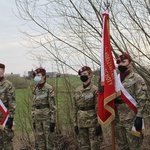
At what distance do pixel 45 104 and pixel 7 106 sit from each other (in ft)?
2.72

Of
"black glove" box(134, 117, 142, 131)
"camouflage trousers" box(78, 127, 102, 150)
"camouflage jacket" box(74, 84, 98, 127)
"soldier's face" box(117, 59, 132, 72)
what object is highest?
"soldier's face" box(117, 59, 132, 72)

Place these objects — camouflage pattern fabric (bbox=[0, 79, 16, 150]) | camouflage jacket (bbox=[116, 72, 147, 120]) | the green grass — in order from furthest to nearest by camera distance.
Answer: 1. the green grass
2. camouflage pattern fabric (bbox=[0, 79, 16, 150])
3. camouflage jacket (bbox=[116, 72, 147, 120])

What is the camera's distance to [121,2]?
751cm

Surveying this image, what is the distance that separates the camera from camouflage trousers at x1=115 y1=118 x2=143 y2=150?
551 centimetres

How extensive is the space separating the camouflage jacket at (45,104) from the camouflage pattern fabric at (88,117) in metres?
0.89

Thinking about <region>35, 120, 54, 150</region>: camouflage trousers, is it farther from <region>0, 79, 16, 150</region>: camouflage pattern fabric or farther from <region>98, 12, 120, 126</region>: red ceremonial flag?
<region>98, 12, 120, 126</region>: red ceremonial flag

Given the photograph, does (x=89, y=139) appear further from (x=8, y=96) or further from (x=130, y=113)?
(x=8, y=96)

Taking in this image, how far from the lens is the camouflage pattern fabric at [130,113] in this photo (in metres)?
5.46

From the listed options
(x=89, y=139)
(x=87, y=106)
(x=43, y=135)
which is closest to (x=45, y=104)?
(x=43, y=135)

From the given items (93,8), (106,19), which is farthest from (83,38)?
(106,19)

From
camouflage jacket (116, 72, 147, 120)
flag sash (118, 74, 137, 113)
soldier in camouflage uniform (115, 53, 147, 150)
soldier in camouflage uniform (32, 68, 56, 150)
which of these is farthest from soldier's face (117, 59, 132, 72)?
soldier in camouflage uniform (32, 68, 56, 150)

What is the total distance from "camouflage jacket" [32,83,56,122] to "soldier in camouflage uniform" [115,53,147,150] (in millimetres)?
1818

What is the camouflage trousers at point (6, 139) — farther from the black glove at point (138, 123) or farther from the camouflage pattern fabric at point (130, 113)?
the black glove at point (138, 123)

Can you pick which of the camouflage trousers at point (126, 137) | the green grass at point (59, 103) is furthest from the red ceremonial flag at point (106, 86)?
the green grass at point (59, 103)
